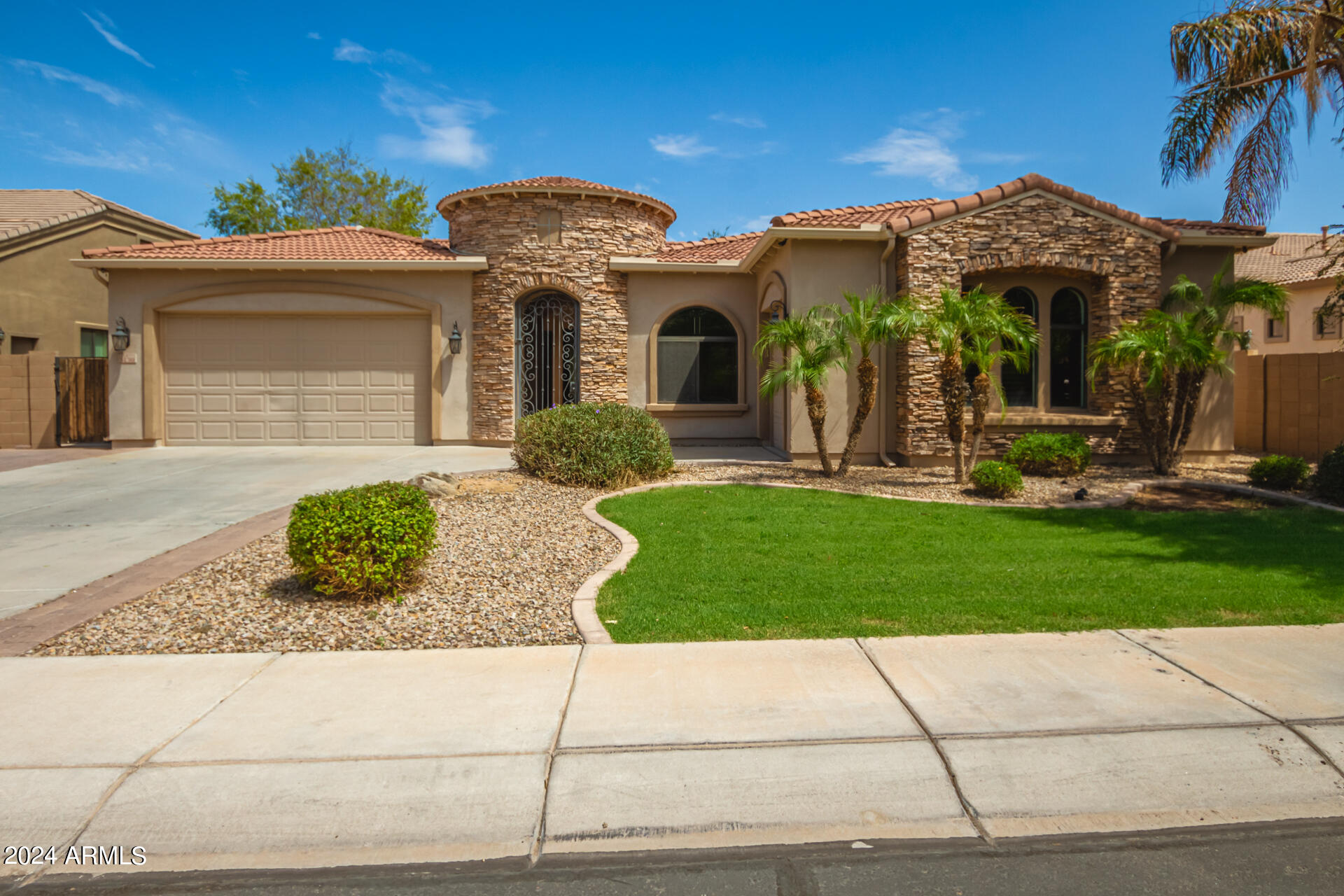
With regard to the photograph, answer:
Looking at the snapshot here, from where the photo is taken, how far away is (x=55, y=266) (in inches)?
862

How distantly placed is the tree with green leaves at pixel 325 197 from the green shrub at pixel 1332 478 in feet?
113

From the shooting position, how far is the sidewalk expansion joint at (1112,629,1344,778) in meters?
3.55

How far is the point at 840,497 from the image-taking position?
400 inches

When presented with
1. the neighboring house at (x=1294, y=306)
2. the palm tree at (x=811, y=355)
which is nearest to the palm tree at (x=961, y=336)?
the palm tree at (x=811, y=355)

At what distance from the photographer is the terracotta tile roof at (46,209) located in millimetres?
20938

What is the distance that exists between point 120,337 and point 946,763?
1759 cm

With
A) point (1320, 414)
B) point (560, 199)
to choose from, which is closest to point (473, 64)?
point (560, 199)

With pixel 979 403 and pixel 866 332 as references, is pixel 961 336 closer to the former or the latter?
pixel 979 403

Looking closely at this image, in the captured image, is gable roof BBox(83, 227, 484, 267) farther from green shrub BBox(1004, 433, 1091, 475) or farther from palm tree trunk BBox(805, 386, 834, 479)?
green shrub BBox(1004, 433, 1091, 475)

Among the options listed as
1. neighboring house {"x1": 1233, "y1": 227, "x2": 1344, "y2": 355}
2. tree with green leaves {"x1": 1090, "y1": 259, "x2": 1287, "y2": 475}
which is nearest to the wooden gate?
tree with green leaves {"x1": 1090, "y1": 259, "x2": 1287, "y2": 475}

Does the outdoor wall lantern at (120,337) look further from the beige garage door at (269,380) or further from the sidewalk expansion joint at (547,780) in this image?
the sidewalk expansion joint at (547,780)

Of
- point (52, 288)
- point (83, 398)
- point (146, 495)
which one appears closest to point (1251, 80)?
point (146, 495)

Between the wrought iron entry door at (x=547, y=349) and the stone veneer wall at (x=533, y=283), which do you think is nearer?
the stone veneer wall at (x=533, y=283)

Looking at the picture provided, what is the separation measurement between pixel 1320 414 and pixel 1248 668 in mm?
13424
